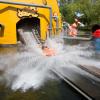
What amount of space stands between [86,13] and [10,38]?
150 ft

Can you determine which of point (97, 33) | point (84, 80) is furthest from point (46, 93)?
point (97, 33)

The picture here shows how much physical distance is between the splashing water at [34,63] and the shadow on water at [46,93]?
26cm

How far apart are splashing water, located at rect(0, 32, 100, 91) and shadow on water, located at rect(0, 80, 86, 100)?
26cm

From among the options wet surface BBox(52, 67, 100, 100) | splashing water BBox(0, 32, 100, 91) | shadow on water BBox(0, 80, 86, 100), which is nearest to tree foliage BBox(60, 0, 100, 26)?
splashing water BBox(0, 32, 100, 91)

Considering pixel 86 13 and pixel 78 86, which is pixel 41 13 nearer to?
pixel 78 86

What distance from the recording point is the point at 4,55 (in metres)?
12.7

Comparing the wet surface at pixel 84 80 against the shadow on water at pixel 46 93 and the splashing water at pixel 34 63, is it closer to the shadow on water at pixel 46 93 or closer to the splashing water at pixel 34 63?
the shadow on water at pixel 46 93

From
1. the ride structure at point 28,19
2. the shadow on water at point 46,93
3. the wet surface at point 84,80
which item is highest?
the ride structure at point 28,19

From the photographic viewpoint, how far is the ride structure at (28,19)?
12000 millimetres

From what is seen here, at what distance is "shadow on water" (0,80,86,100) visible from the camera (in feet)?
24.2

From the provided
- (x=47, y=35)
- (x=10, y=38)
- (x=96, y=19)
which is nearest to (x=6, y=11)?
(x=10, y=38)

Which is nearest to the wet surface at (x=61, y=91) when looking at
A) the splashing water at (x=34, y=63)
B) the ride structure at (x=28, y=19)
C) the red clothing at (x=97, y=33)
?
the splashing water at (x=34, y=63)

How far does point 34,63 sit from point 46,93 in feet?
10.9

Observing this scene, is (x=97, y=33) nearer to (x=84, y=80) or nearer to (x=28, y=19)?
(x=28, y=19)
